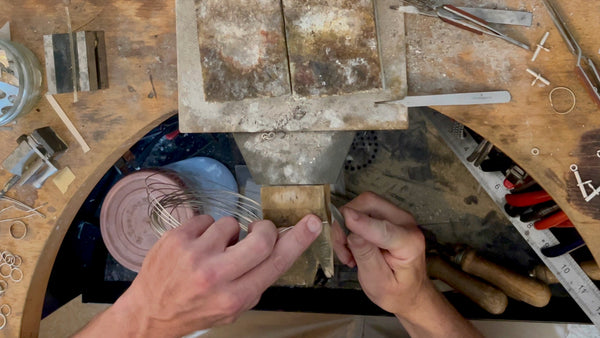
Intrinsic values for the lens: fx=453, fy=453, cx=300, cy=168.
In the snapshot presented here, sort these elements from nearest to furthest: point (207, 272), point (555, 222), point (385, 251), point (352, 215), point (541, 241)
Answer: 1. point (207, 272)
2. point (352, 215)
3. point (385, 251)
4. point (555, 222)
5. point (541, 241)

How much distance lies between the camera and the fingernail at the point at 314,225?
1.05m

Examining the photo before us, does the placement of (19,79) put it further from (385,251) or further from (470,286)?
(470,286)

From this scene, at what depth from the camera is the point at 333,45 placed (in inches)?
41.3

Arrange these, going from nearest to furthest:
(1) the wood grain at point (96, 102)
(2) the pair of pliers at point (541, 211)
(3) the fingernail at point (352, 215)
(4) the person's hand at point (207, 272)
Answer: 1. (4) the person's hand at point (207, 272)
2. (3) the fingernail at point (352, 215)
3. (1) the wood grain at point (96, 102)
4. (2) the pair of pliers at point (541, 211)

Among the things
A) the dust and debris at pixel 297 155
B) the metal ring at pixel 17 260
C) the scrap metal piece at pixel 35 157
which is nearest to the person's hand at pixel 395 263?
the dust and debris at pixel 297 155

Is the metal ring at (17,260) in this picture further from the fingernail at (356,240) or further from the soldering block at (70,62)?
the fingernail at (356,240)

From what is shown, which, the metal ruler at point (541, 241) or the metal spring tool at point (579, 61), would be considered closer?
Answer: the metal spring tool at point (579, 61)

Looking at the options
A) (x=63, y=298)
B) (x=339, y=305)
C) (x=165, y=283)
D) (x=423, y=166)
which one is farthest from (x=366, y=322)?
(x=63, y=298)

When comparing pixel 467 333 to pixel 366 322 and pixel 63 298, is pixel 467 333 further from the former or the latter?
pixel 63 298

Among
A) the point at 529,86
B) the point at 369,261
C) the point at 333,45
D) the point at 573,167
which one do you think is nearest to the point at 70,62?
the point at 333,45

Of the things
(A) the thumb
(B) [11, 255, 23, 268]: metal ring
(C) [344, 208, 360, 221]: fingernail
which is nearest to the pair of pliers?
(A) the thumb

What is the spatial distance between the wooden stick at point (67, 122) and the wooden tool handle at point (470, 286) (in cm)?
125

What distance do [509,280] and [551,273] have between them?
0.52 ft

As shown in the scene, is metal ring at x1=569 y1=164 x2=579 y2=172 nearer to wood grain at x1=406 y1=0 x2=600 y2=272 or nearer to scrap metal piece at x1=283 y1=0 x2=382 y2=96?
wood grain at x1=406 y1=0 x2=600 y2=272
